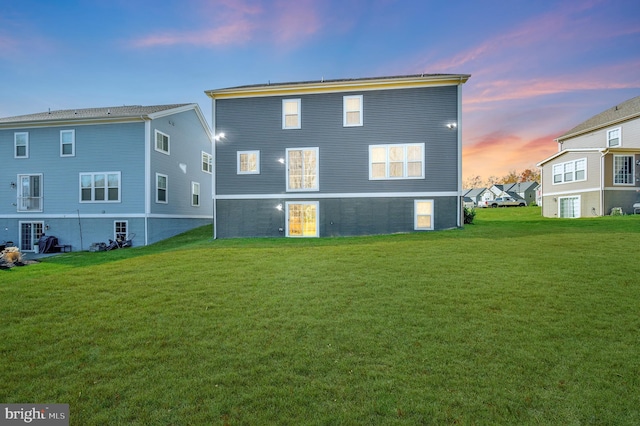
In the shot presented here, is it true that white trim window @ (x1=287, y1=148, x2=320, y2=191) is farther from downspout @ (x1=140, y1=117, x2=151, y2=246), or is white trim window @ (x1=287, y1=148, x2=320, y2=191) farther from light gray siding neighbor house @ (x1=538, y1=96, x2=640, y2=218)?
light gray siding neighbor house @ (x1=538, y1=96, x2=640, y2=218)

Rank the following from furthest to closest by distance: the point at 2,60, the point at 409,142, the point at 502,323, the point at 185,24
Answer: the point at 2,60 → the point at 185,24 → the point at 409,142 → the point at 502,323

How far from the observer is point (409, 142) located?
14.7m

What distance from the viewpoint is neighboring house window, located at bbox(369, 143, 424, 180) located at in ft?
48.2

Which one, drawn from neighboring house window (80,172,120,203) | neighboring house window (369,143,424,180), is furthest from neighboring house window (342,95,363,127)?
neighboring house window (80,172,120,203)

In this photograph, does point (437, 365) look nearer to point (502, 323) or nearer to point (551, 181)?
point (502, 323)

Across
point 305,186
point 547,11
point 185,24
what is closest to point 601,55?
point 547,11

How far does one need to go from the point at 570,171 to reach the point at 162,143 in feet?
95.4

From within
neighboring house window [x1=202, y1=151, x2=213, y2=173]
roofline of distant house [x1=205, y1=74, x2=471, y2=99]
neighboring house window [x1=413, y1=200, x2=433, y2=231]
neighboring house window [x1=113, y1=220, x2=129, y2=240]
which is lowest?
neighboring house window [x1=113, y1=220, x2=129, y2=240]

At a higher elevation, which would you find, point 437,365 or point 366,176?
point 366,176

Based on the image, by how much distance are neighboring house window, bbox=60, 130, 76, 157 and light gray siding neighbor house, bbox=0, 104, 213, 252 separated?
0.05m

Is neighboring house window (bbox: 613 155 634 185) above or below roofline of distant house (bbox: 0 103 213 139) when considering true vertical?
below

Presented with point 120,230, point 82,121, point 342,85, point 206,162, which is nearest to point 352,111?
point 342,85

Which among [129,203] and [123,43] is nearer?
[129,203]

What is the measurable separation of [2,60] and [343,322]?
26.5m
